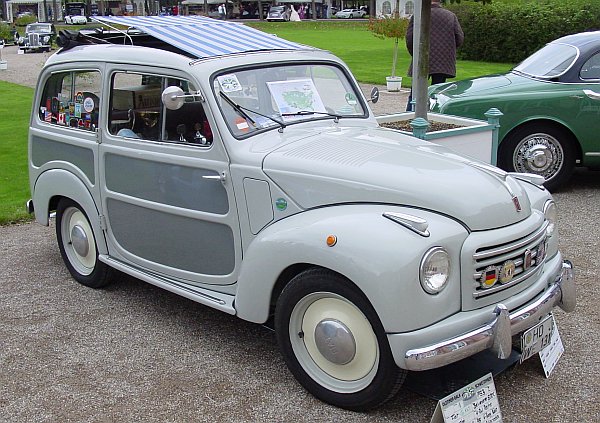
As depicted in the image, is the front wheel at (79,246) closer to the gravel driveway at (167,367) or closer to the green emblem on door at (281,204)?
the gravel driveway at (167,367)

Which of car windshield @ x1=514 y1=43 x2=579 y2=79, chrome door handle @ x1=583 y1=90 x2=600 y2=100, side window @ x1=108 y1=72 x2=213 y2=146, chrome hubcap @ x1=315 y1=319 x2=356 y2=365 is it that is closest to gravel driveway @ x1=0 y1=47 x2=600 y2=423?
chrome hubcap @ x1=315 y1=319 x2=356 y2=365

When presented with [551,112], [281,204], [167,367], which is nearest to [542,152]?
[551,112]

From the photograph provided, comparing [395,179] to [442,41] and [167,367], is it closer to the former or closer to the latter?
[167,367]

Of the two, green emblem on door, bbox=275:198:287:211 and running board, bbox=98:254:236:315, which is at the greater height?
green emblem on door, bbox=275:198:287:211

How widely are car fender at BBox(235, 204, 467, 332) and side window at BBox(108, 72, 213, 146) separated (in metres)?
0.98

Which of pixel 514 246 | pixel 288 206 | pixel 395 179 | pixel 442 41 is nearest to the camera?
pixel 514 246

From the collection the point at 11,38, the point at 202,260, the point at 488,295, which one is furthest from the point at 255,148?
the point at 11,38

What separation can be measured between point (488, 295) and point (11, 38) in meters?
47.9

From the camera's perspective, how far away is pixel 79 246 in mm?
5320

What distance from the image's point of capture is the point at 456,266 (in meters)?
3.29

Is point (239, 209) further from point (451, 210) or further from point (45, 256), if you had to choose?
point (45, 256)

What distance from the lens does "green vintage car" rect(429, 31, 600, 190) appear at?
749cm

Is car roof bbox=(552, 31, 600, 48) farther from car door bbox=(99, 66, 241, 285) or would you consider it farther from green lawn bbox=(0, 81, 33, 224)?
green lawn bbox=(0, 81, 33, 224)

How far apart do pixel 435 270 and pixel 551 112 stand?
4.94 metres
